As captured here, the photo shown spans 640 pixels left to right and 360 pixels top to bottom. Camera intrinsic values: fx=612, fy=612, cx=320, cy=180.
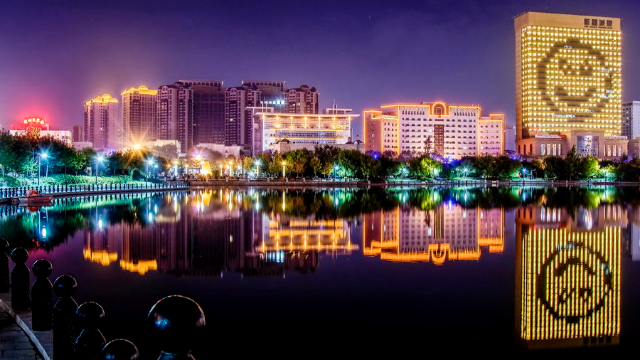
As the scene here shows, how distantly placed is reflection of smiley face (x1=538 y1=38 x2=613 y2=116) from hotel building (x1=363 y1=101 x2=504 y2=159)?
59.6 feet

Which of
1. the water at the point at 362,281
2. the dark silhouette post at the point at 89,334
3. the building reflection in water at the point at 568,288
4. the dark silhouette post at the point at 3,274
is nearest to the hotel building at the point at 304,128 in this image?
the water at the point at 362,281

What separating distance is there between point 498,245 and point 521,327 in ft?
30.7

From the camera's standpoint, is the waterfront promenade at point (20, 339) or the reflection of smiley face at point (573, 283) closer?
the waterfront promenade at point (20, 339)

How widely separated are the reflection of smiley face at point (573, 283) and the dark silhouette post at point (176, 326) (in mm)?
7991

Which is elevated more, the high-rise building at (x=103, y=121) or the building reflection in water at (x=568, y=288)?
the high-rise building at (x=103, y=121)

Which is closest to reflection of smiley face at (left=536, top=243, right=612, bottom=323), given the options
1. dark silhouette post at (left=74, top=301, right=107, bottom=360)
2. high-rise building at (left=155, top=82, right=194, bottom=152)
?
dark silhouette post at (left=74, top=301, right=107, bottom=360)

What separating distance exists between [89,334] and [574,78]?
160 metres

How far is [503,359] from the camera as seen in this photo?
7.60 m

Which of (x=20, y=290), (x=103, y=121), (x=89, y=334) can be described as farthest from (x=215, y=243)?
(x=103, y=121)

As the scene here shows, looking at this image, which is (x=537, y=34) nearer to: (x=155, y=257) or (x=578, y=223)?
(x=578, y=223)

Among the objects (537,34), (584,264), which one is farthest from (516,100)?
(584,264)

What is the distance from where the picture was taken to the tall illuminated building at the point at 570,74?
488 feet

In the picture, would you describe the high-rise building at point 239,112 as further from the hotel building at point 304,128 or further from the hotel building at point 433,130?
the hotel building at point 433,130

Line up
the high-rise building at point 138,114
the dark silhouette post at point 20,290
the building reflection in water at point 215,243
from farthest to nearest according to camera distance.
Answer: the high-rise building at point 138,114 < the building reflection in water at point 215,243 < the dark silhouette post at point 20,290
